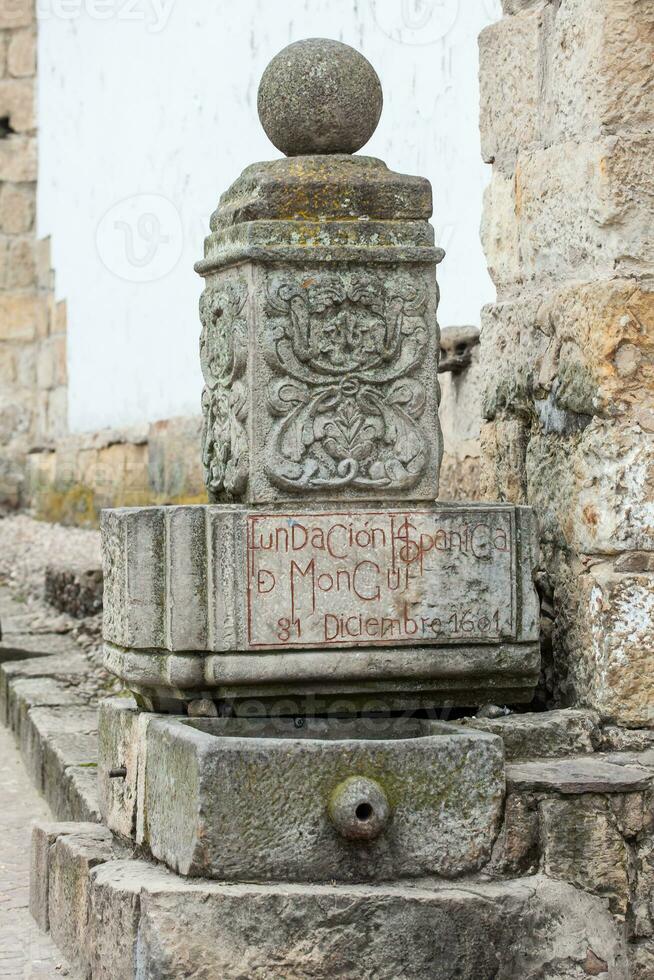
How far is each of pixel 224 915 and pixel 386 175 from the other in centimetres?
158

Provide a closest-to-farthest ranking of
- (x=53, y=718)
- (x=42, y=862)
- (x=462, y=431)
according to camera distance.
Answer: (x=42, y=862), (x=462, y=431), (x=53, y=718)

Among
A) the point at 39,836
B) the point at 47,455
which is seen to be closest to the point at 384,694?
the point at 39,836

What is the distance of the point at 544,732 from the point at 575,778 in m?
0.19

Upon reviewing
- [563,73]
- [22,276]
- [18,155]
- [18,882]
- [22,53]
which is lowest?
[18,882]

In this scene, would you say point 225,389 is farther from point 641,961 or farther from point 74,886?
point 641,961

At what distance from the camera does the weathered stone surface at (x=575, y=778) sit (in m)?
3.49

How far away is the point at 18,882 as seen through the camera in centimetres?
447

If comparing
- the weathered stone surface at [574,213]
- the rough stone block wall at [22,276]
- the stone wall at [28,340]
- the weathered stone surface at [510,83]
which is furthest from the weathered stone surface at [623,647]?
the rough stone block wall at [22,276]

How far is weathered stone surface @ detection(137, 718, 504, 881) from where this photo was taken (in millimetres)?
3275

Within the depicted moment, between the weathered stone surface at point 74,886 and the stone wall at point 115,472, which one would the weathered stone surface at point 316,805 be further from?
the stone wall at point 115,472

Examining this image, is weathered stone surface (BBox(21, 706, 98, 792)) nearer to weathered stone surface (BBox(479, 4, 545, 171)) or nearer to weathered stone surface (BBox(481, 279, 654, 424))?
weathered stone surface (BBox(481, 279, 654, 424))

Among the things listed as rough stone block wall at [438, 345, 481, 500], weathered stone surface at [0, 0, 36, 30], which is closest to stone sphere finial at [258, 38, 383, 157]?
rough stone block wall at [438, 345, 481, 500]

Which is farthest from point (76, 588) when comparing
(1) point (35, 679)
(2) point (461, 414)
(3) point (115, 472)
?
(2) point (461, 414)

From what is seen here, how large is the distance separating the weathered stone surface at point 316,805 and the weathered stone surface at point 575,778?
78 millimetres
